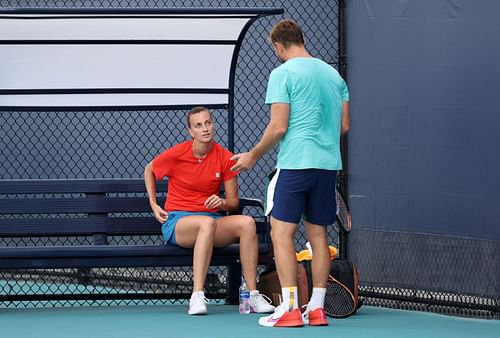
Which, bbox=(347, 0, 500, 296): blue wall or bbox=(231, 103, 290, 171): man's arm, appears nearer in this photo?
bbox=(231, 103, 290, 171): man's arm

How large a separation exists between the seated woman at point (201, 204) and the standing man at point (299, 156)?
67 cm

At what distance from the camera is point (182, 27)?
8.38 metres

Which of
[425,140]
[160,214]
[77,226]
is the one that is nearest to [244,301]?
[160,214]

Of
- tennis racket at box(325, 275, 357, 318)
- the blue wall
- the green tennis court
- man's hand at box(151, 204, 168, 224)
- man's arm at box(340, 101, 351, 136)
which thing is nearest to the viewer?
the green tennis court

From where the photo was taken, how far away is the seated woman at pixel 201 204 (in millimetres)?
7883

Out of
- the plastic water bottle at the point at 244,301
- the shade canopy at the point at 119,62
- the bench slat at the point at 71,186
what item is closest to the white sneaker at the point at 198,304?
the plastic water bottle at the point at 244,301

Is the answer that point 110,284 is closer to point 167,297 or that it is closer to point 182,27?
point 167,297

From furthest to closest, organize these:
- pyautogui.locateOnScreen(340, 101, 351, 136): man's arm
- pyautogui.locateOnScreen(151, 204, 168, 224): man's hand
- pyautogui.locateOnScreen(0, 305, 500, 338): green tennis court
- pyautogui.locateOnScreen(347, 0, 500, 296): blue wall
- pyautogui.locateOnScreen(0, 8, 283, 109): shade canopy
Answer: pyautogui.locateOnScreen(0, 8, 283, 109): shade canopy < pyautogui.locateOnScreen(151, 204, 168, 224): man's hand < pyautogui.locateOnScreen(347, 0, 500, 296): blue wall < pyautogui.locateOnScreen(340, 101, 351, 136): man's arm < pyautogui.locateOnScreen(0, 305, 500, 338): green tennis court

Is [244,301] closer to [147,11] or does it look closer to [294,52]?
[294,52]

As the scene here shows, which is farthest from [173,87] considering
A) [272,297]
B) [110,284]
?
[110,284]

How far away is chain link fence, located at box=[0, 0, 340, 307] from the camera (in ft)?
31.1

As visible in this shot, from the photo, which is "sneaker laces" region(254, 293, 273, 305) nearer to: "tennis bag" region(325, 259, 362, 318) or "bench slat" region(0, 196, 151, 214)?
"tennis bag" region(325, 259, 362, 318)

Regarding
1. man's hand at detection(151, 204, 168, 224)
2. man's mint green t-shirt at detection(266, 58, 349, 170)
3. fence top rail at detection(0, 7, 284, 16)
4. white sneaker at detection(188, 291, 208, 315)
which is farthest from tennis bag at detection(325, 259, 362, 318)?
fence top rail at detection(0, 7, 284, 16)

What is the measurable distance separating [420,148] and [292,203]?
1.50 metres
